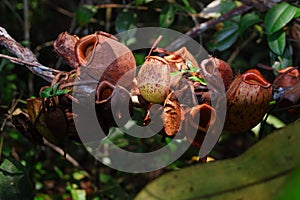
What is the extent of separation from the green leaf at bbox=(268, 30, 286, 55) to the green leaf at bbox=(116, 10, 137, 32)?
0.55 metres

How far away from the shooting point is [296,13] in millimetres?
1212

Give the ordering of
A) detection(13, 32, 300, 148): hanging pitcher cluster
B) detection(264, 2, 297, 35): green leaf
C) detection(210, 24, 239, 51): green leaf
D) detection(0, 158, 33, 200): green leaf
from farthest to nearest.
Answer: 1. detection(210, 24, 239, 51): green leaf
2. detection(264, 2, 297, 35): green leaf
3. detection(0, 158, 33, 200): green leaf
4. detection(13, 32, 300, 148): hanging pitcher cluster

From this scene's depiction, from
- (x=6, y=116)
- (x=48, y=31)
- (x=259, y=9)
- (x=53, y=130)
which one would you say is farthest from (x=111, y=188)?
(x=48, y=31)

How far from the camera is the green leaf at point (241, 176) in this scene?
1.70ft

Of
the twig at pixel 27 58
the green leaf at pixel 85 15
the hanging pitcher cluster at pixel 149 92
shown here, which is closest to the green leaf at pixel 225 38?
the green leaf at pixel 85 15

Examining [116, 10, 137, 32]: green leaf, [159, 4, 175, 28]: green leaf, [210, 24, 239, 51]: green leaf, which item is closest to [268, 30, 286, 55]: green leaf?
[210, 24, 239, 51]: green leaf

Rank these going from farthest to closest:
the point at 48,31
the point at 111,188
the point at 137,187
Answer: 1. the point at 48,31
2. the point at 137,187
3. the point at 111,188

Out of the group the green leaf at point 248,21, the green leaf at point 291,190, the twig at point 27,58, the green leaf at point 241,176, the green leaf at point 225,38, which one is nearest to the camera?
the green leaf at point 291,190

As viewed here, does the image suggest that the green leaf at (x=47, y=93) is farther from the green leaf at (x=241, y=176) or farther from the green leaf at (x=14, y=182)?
the green leaf at (x=241, y=176)

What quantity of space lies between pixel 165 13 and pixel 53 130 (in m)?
0.75

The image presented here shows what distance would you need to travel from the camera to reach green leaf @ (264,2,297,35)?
3.95 ft

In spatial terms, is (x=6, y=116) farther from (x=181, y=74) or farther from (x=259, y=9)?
(x=259, y=9)

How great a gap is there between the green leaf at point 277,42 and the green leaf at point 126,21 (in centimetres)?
55

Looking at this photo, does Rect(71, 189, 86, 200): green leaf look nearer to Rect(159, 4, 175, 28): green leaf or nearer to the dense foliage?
the dense foliage
